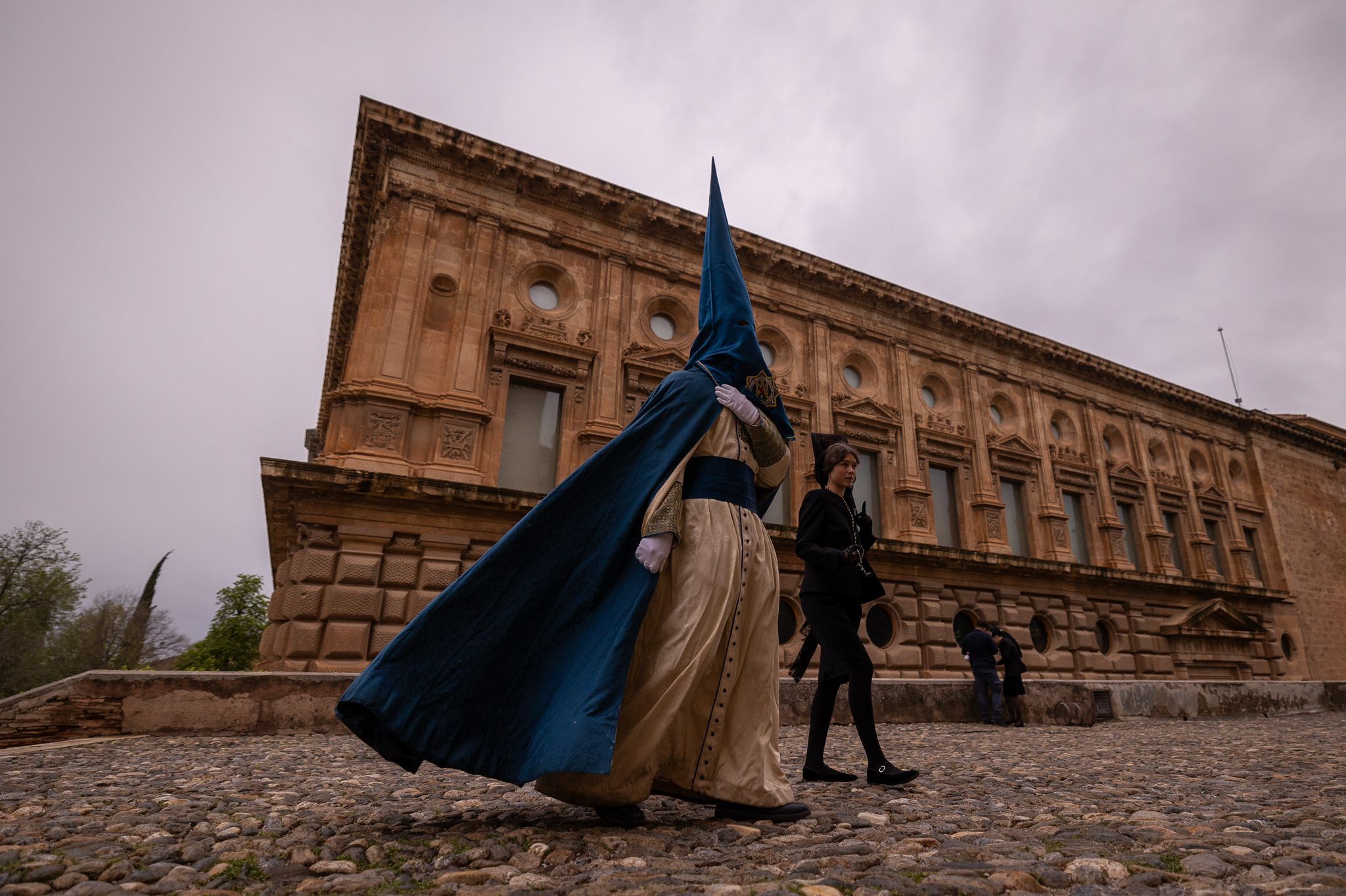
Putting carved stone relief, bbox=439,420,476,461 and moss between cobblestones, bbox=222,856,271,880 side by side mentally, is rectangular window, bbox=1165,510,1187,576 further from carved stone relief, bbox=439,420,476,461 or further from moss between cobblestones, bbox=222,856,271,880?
moss between cobblestones, bbox=222,856,271,880

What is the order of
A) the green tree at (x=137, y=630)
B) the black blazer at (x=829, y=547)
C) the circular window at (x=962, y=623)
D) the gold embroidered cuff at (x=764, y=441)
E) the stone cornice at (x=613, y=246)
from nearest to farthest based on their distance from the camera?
the gold embroidered cuff at (x=764, y=441) < the black blazer at (x=829, y=547) < the stone cornice at (x=613, y=246) < the circular window at (x=962, y=623) < the green tree at (x=137, y=630)

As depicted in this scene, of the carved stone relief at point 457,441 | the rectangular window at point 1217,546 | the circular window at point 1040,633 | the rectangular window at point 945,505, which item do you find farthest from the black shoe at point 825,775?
the rectangular window at point 1217,546

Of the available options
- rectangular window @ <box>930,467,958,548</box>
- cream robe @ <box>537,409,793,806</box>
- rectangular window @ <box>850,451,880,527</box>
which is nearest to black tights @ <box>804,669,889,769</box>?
cream robe @ <box>537,409,793,806</box>

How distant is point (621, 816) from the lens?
2625 mm

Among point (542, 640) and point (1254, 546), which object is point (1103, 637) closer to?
point (1254, 546)

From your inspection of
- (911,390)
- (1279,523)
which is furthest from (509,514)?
(1279,523)

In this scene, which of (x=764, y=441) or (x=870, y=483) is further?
(x=870, y=483)

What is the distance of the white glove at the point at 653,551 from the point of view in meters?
2.78

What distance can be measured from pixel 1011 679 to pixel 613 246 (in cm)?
1197

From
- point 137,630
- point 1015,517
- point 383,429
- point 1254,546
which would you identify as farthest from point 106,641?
point 1254,546

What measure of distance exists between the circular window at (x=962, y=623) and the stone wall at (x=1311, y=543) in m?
16.2

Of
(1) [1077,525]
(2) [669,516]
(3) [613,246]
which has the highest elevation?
(3) [613,246]

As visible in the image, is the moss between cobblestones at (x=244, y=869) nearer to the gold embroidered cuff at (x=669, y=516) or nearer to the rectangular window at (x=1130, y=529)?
the gold embroidered cuff at (x=669, y=516)

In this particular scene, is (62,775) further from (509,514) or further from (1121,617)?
(1121,617)
